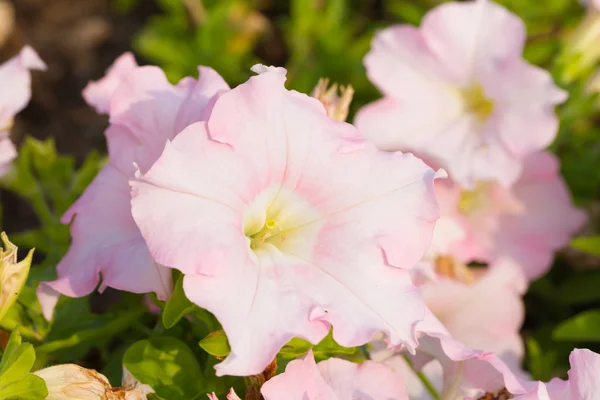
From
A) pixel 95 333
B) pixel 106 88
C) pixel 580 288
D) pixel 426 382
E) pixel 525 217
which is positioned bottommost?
pixel 580 288

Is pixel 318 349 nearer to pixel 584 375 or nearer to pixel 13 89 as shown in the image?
pixel 584 375

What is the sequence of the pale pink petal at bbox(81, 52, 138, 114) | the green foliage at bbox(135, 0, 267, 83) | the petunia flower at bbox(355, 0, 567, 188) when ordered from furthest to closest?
the green foliage at bbox(135, 0, 267, 83) < the petunia flower at bbox(355, 0, 567, 188) < the pale pink petal at bbox(81, 52, 138, 114)

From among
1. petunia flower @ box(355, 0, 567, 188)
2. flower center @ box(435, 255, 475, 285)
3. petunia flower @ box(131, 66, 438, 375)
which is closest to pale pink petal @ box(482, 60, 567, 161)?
petunia flower @ box(355, 0, 567, 188)

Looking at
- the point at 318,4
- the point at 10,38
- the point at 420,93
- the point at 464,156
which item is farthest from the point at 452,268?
the point at 10,38

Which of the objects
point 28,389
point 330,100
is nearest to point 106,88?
point 330,100

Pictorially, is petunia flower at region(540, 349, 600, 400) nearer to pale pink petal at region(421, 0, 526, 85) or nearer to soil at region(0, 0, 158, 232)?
pale pink petal at region(421, 0, 526, 85)

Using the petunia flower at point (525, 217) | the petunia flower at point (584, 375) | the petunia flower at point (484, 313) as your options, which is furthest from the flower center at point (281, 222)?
the petunia flower at point (525, 217)
